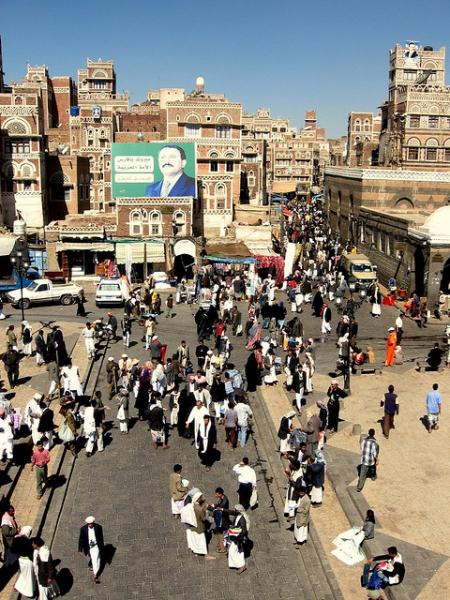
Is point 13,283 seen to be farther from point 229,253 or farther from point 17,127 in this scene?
point 17,127

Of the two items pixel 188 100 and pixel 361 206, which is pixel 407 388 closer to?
pixel 361 206

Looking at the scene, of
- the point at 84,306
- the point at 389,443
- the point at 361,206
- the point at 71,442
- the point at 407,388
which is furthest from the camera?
the point at 361,206

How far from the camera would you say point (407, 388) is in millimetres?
19844

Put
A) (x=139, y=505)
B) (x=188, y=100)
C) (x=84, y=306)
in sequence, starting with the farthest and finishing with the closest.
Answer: (x=188, y=100) → (x=84, y=306) → (x=139, y=505)

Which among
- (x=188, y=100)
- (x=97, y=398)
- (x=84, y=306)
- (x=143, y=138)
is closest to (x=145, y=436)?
(x=97, y=398)

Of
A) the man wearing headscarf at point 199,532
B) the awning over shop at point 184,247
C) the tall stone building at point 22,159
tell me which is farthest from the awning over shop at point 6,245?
the man wearing headscarf at point 199,532

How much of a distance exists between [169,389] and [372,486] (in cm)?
679

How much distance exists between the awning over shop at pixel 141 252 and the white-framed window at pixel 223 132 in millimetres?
16738

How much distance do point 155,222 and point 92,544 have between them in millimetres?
30348

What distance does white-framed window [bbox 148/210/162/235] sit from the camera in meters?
39.4

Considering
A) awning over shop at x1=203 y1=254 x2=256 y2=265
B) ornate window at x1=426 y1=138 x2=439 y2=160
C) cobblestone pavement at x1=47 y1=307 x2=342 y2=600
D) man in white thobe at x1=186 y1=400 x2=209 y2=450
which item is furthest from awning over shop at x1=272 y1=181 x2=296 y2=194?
cobblestone pavement at x1=47 y1=307 x2=342 y2=600

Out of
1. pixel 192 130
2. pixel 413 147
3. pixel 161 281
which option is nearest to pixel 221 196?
pixel 192 130

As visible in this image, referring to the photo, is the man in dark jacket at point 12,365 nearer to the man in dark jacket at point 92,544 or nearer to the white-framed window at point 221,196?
the man in dark jacket at point 92,544

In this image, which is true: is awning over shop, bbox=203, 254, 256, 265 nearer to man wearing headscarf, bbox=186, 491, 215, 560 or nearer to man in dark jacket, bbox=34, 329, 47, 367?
man in dark jacket, bbox=34, 329, 47, 367
